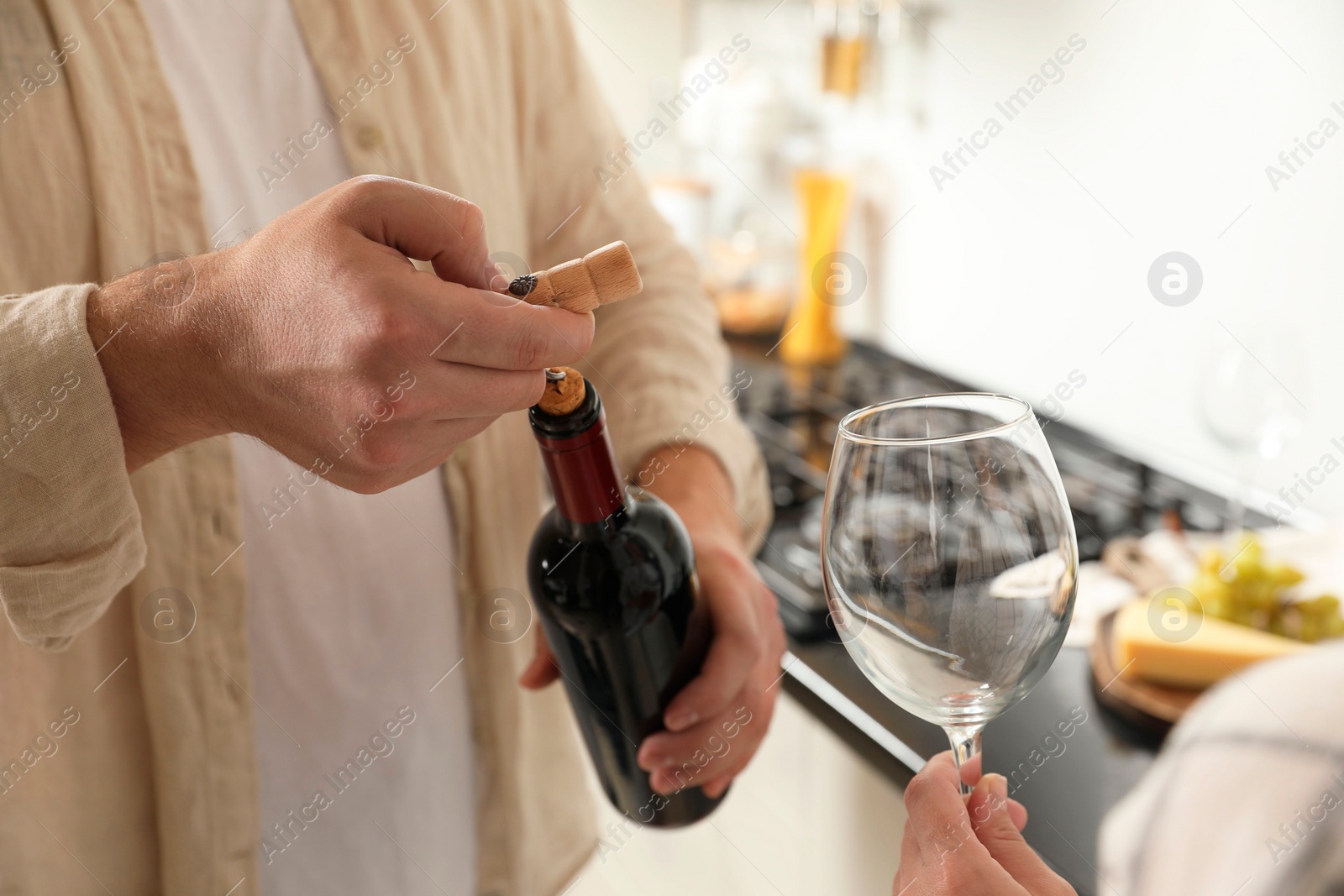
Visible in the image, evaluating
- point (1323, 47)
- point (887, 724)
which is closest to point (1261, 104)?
point (1323, 47)

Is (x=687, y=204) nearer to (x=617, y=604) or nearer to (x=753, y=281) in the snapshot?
(x=753, y=281)

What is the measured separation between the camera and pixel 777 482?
48.3 inches

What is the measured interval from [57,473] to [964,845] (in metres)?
0.41

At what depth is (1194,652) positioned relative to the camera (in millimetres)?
743

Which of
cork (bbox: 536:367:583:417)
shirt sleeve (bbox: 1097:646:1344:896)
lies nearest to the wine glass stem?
shirt sleeve (bbox: 1097:646:1344:896)

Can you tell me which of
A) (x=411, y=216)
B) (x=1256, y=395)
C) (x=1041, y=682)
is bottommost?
(x=1041, y=682)

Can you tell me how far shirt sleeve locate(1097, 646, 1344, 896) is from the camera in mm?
389

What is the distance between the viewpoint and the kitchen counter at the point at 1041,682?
2.24 ft

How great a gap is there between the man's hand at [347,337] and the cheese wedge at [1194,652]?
569 millimetres

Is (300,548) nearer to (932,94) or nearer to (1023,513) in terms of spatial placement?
(1023,513)

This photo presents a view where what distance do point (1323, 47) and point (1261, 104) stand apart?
3.0 inches

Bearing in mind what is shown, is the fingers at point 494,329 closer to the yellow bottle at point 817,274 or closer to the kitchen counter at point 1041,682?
the kitchen counter at point 1041,682

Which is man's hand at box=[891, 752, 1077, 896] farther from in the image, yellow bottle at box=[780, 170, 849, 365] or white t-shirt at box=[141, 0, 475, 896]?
yellow bottle at box=[780, 170, 849, 365]

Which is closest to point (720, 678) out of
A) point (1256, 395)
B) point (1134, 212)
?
point (1256, 395)
